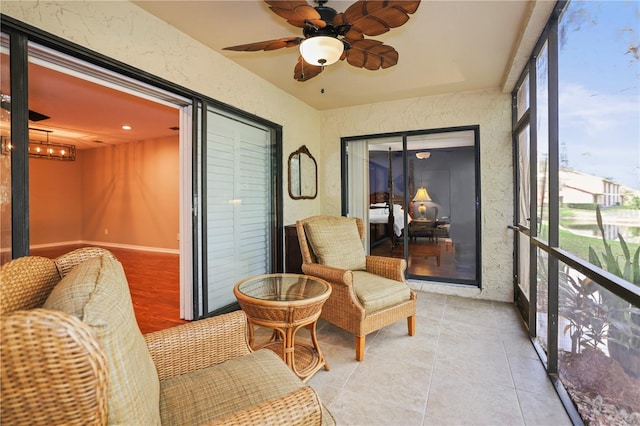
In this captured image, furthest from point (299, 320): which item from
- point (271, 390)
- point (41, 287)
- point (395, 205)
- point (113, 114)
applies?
point (113, 114)

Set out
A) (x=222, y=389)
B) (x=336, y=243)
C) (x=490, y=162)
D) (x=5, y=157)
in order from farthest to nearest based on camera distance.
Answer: (x=490, y=162) < (x=336, y=243) < (x=5, y=157) < (x=222, y=389)

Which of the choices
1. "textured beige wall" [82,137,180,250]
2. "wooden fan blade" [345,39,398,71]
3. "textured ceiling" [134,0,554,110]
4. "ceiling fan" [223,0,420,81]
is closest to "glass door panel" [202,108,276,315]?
"textured ceiling" [134,0,554,110]

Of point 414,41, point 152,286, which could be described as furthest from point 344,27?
point 152,286

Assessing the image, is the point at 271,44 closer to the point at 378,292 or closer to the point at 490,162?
the point at 378,292

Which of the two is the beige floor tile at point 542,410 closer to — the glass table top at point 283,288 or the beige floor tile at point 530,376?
the beige floor tile at point 530,376

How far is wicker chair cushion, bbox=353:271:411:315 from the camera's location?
229 centimetres

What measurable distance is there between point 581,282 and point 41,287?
7.81 ft

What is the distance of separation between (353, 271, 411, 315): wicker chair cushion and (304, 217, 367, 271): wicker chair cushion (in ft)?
0.70

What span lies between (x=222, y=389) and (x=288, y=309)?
700 millimetres

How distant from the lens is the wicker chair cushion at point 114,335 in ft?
1.90

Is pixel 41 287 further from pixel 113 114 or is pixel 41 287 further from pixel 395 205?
pixel 113 114

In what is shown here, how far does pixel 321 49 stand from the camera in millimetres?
1788

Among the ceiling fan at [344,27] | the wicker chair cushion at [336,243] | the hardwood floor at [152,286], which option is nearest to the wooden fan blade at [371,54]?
the ceiling fan at [344,27]

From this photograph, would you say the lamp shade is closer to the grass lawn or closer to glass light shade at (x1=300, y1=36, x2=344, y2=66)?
the grass lawn
